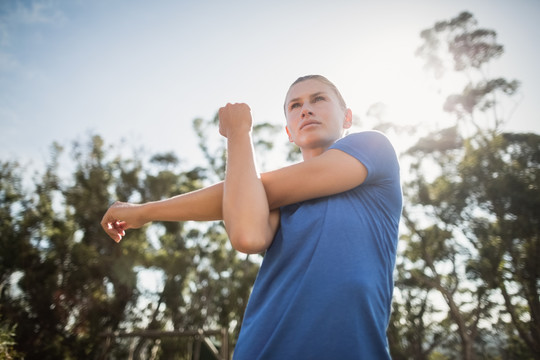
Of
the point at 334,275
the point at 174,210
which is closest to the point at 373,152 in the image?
the point at 334,275

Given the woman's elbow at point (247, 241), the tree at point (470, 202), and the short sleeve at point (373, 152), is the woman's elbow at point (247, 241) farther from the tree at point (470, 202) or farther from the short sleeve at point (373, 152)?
the tree at point (470, 202)

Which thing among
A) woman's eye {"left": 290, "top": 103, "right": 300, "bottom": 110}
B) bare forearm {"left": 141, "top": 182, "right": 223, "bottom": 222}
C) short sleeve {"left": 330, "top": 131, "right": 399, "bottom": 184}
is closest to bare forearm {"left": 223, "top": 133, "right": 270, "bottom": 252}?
bare forearm {"left": 141, "top": 182, "right": 223, "bottom": 222}

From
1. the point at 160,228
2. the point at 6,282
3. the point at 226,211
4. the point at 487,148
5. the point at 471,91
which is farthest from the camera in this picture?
the point at 160,228

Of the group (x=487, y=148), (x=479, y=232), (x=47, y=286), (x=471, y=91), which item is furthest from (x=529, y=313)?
(x=47, y=286)

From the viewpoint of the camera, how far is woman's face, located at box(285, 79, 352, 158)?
133cm

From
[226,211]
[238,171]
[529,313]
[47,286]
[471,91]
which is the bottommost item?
[529,313]

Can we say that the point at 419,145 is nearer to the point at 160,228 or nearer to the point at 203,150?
the point at 203,150

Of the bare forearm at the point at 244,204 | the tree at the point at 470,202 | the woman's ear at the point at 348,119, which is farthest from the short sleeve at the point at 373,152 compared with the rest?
the tree at the point at 470,202

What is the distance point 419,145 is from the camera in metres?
15.8

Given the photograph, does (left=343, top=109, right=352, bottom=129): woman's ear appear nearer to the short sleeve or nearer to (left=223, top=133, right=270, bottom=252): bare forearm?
the short sleeve

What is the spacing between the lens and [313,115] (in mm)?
1346

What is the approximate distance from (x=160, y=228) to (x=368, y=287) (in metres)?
18.4

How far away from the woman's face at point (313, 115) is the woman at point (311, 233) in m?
0.22

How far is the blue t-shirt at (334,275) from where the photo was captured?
0.81 m
